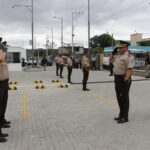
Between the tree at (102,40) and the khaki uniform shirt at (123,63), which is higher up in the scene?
the tree at (102,40)

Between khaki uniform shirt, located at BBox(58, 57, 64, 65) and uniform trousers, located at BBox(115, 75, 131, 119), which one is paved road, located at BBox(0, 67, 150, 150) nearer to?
uniform trousers, located at BBox(115, 75, 131, 119)

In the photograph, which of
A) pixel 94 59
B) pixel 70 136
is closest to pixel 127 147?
pixel 70 136

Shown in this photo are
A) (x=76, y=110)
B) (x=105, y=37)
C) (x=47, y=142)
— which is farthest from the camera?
(x=105, y=37)

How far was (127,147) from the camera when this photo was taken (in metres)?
7.88

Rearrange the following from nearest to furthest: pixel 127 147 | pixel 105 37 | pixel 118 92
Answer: pixel 127 147 < pixel 118 92 < pixel 105 37

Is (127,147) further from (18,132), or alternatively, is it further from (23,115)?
(23,115)

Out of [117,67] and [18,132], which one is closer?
[18,132]

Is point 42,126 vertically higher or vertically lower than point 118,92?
lower

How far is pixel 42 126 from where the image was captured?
10211 millimetres

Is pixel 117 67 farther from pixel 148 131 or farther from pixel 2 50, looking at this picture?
pixel 2 50

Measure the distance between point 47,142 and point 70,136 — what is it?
0.69 m

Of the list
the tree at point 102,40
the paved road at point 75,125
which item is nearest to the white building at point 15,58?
the paved road at point 75,125

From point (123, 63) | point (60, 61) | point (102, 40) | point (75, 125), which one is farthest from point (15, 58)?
point (102, 40)

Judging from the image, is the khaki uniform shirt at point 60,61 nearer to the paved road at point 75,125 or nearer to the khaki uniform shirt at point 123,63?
the paved road at point 75,125
